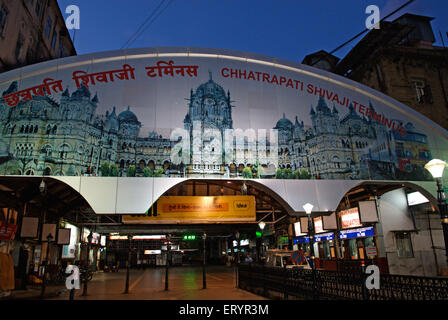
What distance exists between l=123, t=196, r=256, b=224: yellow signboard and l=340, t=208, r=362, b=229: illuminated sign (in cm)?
783

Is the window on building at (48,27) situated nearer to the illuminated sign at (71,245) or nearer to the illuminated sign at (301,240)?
the illuminated sign at (71,245)

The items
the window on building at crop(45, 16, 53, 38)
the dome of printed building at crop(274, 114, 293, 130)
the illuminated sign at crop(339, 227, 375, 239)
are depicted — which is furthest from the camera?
the window on building at crop(45, 16, 53, 38)

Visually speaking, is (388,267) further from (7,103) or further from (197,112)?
(7,103)

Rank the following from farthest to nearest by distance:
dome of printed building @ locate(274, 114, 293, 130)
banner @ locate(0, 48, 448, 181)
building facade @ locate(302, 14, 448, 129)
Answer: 1. building facade @ locate(302, 14, 448, 129)
2. dome of printed building @ locate(274, 114, 293, 130)
3. banner @ locate(0, 48, 448, 181)

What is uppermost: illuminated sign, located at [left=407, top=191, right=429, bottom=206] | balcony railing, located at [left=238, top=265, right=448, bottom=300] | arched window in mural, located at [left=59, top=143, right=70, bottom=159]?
arched window in mural, located at [left=59, top=143, right=70, bottom=159]

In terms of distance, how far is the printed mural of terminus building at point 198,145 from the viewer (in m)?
12.2

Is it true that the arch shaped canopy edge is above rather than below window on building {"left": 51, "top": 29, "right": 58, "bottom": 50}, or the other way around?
below

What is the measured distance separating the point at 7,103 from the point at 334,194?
46.3ft

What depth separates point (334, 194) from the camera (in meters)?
13.6

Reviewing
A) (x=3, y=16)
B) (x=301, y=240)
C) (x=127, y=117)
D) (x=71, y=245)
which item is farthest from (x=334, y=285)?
(x=71, y=245)

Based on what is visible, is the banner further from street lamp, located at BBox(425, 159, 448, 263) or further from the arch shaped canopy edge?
street lamp, located at BBox(425, 159, 448, 263)

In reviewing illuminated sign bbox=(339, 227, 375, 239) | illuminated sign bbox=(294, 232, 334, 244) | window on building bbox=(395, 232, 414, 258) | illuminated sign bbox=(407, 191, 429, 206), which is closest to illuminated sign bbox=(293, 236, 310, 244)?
illuminated sign bbox=(294, 232, 334, 244)

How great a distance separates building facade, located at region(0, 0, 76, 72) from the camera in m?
16.0
